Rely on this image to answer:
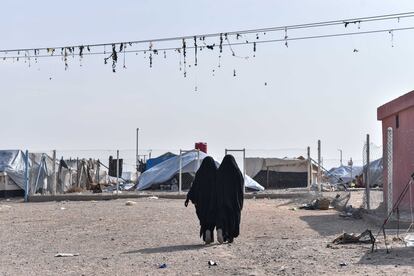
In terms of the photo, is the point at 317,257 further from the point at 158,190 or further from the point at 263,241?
the point at 158,190

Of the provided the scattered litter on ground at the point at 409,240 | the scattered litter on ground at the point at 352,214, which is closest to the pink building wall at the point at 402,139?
the scattered litter on ground at the point at 352,214

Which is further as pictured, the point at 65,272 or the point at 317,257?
the point at 317,257

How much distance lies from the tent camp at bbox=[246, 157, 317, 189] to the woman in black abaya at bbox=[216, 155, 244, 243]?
86.0 feet

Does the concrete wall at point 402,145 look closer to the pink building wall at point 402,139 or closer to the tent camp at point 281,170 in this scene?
the pink building wall at point 402,139

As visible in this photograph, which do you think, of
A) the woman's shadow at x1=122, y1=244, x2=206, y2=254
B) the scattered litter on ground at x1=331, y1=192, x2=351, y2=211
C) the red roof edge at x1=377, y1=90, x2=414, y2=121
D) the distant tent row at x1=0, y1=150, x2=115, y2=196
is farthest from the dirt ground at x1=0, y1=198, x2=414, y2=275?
the distant tent row at x1=0, y1=150, x2=115, y2=196

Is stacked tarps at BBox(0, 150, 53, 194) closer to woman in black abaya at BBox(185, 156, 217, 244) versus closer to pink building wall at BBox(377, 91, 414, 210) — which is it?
pink building wall at BBox(377, 91, 414, 210)

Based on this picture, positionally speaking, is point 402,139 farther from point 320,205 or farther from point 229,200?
point 229,200

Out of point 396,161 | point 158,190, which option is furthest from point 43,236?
point 158,190

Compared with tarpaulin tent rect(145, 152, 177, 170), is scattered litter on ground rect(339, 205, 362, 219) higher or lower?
lower

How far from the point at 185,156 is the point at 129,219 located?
18036 millimetres

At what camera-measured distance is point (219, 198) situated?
1181cm

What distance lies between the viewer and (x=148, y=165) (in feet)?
129

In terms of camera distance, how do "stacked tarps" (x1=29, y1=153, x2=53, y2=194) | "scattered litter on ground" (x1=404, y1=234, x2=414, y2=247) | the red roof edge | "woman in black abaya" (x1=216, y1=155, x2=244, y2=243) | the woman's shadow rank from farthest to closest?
1. "stacked tarps" (x1=29, y1=153, x2=53, y2=194)
2. the red roof edge
3. "woman in black abaya" (x1=216, y1=155, x2=244, y2=243)
4. the woman's shadow
5. "scattered litter on ground" (x1=404, y1=234, x2=414, y2=247)

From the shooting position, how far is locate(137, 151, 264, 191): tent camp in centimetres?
3341
